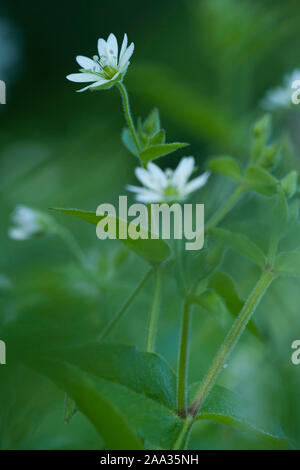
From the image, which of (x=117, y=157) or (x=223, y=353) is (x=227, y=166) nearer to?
(x=223, y=353)

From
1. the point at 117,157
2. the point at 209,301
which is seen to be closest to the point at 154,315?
the point at 209,301

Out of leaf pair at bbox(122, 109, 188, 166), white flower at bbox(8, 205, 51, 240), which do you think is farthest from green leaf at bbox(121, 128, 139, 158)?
white flower at bbox(8, 205, 51, 240)

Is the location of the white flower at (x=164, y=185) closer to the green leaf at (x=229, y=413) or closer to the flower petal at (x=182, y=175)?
→ the flower petal at (x=182, y=175)

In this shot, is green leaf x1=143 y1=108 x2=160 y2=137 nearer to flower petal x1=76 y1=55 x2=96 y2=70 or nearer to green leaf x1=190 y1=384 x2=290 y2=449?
flower petal x1=76 y1=55 x2=96 y2=70

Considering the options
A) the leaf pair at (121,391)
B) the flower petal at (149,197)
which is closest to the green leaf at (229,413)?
the leaf pair at (121,391)

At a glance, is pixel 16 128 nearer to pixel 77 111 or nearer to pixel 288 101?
pixel 77 111
